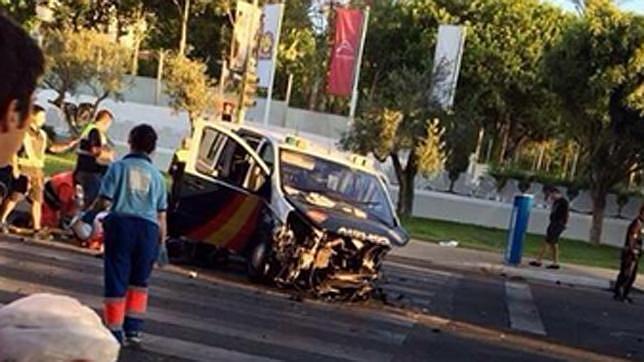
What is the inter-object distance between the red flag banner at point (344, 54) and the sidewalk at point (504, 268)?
12547mm

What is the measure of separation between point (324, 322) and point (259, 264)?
→ 233cm

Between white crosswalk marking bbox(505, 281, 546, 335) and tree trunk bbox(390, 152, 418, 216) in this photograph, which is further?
tree trunk bbox(390, 152, 418, 216)

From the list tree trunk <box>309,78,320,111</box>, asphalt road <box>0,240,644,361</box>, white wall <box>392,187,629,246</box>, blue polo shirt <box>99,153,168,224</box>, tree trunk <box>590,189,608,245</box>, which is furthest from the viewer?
tree trunk <box>309,78,320,111</box>

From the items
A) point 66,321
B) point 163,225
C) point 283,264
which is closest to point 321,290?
point 283,264

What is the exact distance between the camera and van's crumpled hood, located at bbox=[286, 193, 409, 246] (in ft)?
43.7

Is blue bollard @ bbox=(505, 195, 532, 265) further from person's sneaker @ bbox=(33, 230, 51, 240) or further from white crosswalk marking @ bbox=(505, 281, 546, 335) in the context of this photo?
person's sneaker @ bbox=(33, 230, 51, 240)

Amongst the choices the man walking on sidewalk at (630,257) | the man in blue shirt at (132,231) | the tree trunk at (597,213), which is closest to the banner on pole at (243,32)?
the man walking on sidewalk at (630,257)

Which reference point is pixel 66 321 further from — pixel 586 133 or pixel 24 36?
pixel 586 133

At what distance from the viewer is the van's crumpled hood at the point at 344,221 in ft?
43.7

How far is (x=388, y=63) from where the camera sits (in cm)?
5772

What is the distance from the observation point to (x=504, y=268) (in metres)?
23.1

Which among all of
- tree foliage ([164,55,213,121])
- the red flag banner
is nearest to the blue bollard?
the red flag banner

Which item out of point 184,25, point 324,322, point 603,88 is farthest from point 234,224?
point 184,25

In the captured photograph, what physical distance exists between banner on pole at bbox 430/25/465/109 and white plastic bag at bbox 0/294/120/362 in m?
34.6
